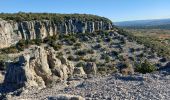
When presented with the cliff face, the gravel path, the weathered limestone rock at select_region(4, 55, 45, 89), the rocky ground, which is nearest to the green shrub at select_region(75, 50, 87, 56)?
the rocky ground

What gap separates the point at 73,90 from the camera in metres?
20.1

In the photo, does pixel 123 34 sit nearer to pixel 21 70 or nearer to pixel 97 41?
pixel 97 41

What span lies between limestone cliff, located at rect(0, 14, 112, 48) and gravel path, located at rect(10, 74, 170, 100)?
140 ft

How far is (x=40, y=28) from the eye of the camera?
7238 centimetres

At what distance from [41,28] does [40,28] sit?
29 cm

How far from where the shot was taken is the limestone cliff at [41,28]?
6463 centimetres

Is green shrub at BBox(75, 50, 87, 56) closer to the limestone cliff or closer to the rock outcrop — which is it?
the limestone cliff

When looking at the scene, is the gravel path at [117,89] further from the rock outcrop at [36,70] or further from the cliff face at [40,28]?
the cliff face at [40,28]

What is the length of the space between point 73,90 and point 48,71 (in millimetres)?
10764

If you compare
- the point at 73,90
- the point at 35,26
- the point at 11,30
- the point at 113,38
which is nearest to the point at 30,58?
the point at 73,90

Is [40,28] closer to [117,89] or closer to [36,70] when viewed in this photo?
[36,70]

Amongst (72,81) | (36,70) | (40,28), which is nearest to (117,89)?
(72,81)

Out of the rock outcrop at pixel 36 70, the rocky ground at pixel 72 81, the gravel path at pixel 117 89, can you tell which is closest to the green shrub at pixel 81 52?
the rocky ground at pixel 72 81

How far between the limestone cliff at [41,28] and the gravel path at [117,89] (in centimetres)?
4262
